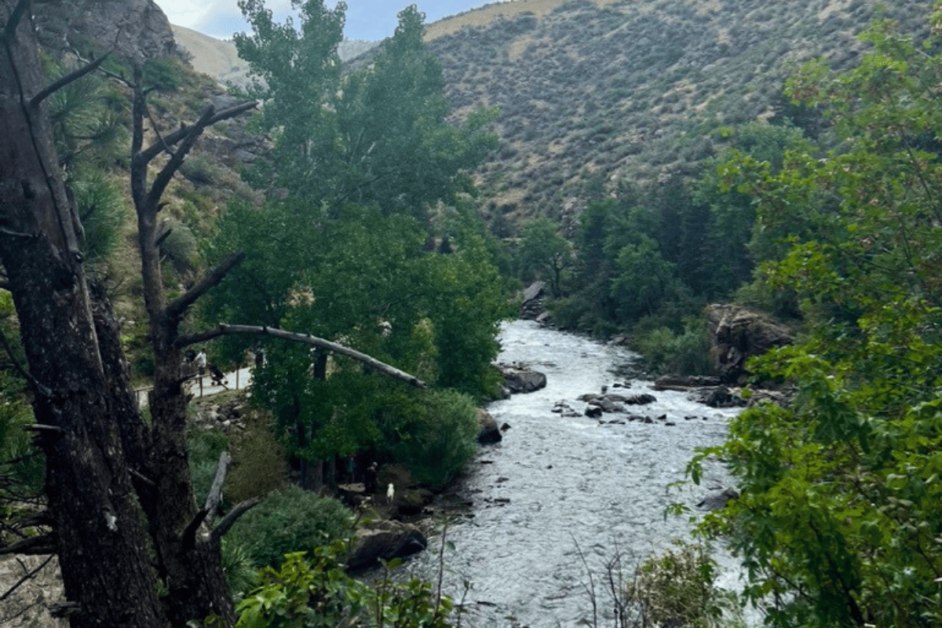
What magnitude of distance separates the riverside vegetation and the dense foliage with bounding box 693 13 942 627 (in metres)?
0.03

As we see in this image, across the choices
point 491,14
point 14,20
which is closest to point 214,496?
point 14,20

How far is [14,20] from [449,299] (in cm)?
2201

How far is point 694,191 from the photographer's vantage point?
192ft

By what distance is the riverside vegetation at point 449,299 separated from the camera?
5281 millimetres

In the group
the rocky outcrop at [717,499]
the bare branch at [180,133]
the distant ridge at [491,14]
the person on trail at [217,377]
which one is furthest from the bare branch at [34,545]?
the distant ridge at [491,14]

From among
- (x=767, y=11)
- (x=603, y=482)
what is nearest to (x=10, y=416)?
(x=603, y=482)

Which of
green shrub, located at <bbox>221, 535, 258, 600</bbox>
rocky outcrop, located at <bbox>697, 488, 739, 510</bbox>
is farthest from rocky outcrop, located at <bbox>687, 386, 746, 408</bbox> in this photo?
green shrub, located at <bbox>221, 535, 258, 600</bbox>

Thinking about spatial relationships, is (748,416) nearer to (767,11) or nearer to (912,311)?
(912,311)

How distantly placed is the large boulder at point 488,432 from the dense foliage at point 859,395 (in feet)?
68.4

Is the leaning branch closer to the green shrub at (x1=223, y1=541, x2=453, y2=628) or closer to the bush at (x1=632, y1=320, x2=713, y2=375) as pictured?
the green shrub at (x1=223, y1=541, x2=453, y2=628)

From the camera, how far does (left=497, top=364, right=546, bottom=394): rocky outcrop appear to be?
3831cm

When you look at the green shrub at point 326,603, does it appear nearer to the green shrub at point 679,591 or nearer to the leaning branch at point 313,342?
the leaning branch at point 313,342

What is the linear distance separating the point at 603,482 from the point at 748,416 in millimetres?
18555

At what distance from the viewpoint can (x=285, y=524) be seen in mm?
18078
